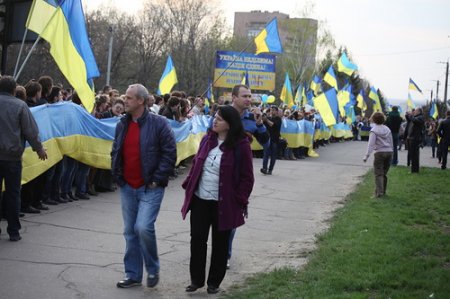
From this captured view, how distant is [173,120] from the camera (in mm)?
16125

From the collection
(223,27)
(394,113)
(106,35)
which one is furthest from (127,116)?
(223,27)

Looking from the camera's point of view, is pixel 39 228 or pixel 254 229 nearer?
pixel 39 228

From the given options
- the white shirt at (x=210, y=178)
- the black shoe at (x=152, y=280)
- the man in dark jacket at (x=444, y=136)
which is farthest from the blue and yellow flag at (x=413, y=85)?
the black shoe at (x=152, y=280)

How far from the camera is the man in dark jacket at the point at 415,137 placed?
2014 centimetres

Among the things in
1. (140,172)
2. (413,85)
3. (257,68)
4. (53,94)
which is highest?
(257,68)

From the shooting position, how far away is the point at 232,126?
6.51 meters

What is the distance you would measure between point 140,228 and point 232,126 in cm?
131

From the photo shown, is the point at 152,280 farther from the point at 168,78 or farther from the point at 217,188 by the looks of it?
the point at 168,78

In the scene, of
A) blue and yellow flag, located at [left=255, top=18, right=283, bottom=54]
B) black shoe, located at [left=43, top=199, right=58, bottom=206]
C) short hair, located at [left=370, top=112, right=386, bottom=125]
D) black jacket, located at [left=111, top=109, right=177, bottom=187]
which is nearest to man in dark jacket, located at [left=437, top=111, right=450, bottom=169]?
blue and yellow flag, located at [left=255, top=18, right=283, bottom=54]

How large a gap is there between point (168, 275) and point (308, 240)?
300cm

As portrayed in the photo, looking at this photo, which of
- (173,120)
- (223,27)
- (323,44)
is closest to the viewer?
(173,120)

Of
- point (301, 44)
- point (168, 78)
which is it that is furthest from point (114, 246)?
point (301, 44)

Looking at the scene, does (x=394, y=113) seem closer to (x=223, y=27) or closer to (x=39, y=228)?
(x=39, y=228)

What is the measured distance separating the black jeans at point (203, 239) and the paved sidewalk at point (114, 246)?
0.19 m
